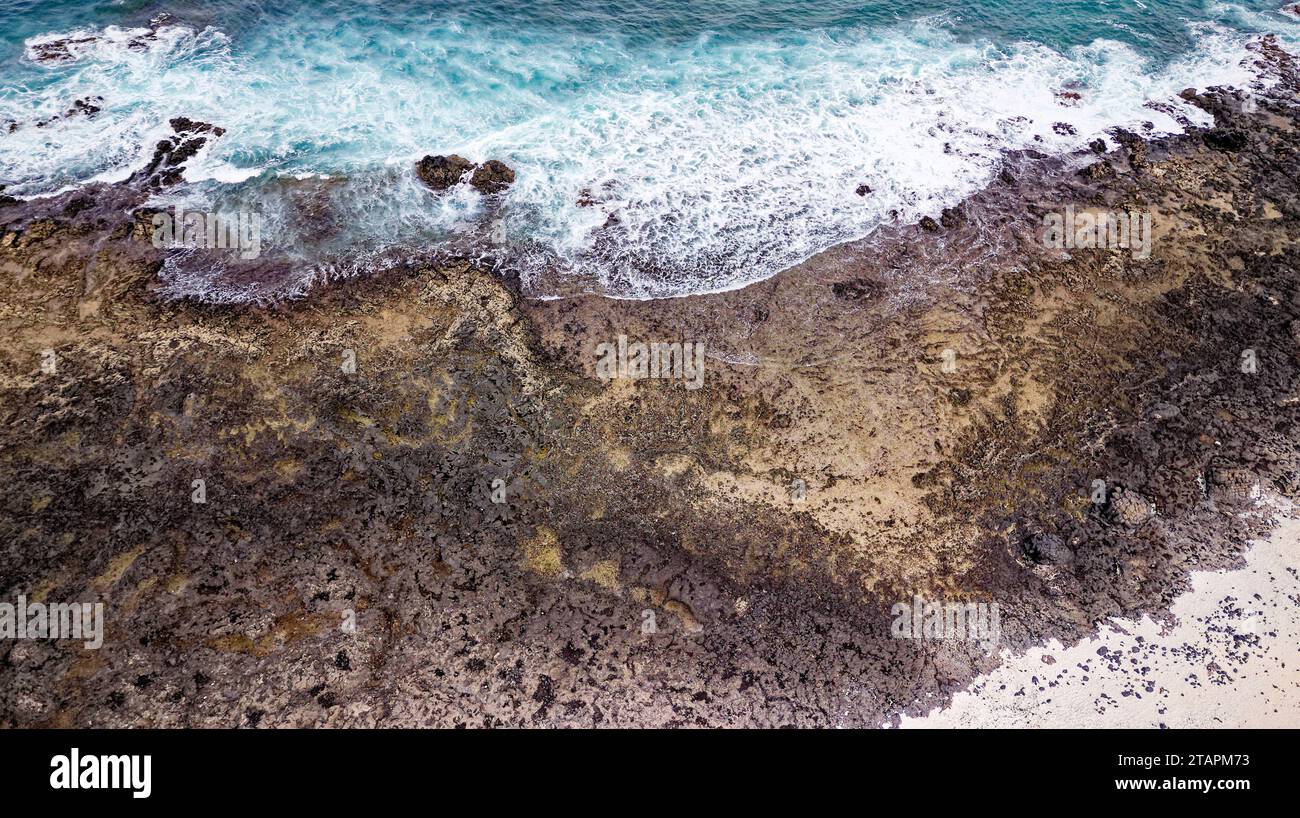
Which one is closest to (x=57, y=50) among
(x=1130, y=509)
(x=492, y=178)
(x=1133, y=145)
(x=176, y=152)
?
(x=176, y=152)

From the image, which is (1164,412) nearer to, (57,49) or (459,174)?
(459,174)

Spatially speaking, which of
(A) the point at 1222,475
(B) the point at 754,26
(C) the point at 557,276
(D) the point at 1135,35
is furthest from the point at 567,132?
(D) the point at 1135,35

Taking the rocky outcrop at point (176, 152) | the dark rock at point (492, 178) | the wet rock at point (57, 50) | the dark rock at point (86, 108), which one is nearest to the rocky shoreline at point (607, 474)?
the rocky outcrop at point (176, 152)

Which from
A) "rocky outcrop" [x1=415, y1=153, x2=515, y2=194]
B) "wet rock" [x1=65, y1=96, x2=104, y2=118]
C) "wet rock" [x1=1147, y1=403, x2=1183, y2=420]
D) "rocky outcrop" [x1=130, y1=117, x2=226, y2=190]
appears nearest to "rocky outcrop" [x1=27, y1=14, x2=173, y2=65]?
"wet rock" [x1=65, y1=96, x2=104, y2=118]

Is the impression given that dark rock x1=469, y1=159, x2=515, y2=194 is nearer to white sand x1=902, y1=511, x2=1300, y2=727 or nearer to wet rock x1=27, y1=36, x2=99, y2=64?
wet rock x1=27, y1=36, x2=99, y2=64
